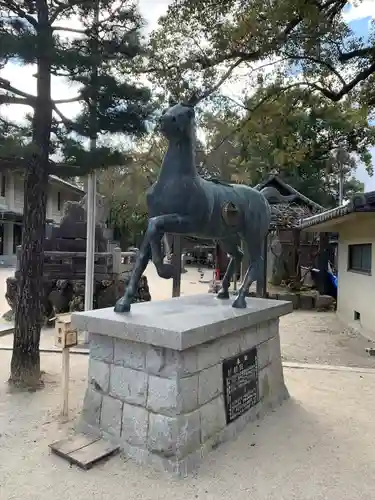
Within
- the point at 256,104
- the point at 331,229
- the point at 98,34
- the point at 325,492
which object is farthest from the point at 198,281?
the point at 325,492

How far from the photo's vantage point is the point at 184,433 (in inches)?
101

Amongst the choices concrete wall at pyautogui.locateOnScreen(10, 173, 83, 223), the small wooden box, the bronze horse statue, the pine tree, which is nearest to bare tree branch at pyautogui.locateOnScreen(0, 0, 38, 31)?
the pine tree

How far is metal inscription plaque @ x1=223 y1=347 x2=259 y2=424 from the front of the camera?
303 cm

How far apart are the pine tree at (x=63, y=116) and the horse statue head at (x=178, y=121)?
1100mm

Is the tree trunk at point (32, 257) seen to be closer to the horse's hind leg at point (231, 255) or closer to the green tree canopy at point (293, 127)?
the horse's hind leg at point (231, 255)

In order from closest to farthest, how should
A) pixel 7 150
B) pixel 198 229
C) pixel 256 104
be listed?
pixel 198 229 → pixel 7 150 → pixel 256 104

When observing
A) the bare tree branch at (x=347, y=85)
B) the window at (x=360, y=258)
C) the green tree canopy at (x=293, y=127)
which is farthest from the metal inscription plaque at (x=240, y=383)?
the window at (x=360, y=258)

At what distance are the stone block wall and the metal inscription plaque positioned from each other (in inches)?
2.3

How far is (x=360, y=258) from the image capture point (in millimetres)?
8656

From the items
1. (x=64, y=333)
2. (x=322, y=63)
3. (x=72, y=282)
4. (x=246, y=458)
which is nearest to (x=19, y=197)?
(x=72, y=282)

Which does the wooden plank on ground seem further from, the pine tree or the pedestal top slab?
the pine tree

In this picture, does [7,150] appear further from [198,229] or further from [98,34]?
[198,229]

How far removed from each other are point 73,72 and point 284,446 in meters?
3.58

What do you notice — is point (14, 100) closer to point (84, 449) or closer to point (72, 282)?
point (84, 449)
